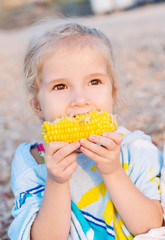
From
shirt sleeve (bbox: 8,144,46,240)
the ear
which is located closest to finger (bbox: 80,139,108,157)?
shirt sleeve (bbox: 8,144,46,240)

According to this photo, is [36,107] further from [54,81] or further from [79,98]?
[79,98]

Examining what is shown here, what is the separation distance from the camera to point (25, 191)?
2.36m

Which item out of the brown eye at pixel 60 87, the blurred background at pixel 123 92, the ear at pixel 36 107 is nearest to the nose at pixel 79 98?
the brown eye at pixel 60 87

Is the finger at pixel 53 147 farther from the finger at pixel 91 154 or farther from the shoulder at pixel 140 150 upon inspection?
the shoulder at pixel 140 150

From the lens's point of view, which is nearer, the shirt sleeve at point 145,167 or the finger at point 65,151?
the finger at point 65,151

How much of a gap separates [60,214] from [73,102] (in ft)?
2.29

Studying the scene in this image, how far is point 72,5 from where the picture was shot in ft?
82.0

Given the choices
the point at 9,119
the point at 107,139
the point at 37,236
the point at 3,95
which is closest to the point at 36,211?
the point at 37,236

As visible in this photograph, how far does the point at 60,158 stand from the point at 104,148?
0.85 feet

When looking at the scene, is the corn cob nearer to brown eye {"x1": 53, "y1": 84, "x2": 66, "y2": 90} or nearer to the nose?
the nose

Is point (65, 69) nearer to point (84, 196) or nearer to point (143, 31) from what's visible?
point (84, 196)

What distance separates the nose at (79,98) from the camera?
81.4 inches

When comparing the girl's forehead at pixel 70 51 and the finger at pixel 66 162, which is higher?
the girl's forehead at pixel 70 51

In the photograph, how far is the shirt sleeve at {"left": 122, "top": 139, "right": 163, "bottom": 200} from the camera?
2.25 metres
